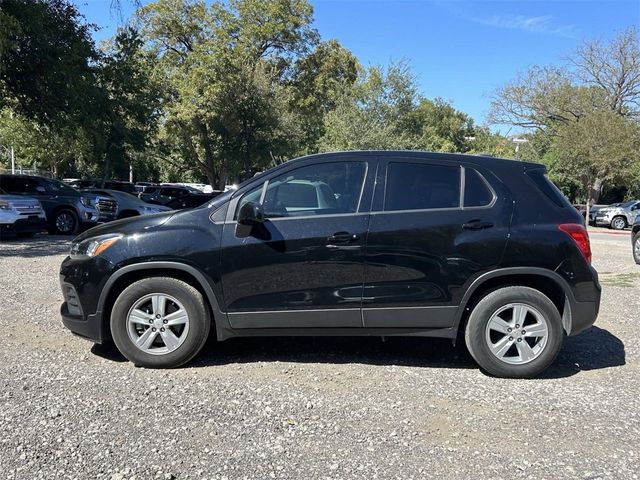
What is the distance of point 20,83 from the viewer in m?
14.7

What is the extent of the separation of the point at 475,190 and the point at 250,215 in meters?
1.89

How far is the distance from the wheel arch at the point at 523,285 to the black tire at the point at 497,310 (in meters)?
0.08

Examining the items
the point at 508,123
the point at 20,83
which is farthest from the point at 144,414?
the point at 508,123

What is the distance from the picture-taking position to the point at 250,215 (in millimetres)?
4398

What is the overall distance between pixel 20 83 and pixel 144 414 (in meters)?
13.9

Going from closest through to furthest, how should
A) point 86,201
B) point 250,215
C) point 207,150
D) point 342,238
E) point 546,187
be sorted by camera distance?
1. point 250,215
2. point 342,238
3. point 546,187
4. point 86,201
5. point 207,150

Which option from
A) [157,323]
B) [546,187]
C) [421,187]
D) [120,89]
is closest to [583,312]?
[546,187]

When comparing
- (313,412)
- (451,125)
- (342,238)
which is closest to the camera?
Result: (313,412)

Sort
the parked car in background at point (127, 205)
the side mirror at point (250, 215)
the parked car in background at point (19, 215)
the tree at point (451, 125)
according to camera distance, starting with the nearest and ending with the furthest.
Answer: the side mirror at point (250, 215), the parked car in background at point (19, 215), the parked car in background at point (127, 205), the tree at point (451, 125)

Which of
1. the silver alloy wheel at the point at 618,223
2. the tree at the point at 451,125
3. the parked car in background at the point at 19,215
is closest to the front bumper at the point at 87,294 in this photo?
the parked car in background at the point at 19,215

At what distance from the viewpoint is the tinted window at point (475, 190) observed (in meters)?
4.63

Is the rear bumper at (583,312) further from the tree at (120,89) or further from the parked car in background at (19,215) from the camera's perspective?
the tree at (120,89)

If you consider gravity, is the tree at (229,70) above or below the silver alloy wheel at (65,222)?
above

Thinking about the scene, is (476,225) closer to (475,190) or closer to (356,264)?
(475,190)
